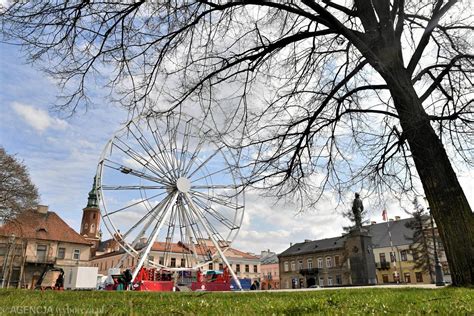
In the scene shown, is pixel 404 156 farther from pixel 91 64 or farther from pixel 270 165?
pixel 91 64

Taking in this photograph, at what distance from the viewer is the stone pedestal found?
1762 centimetres

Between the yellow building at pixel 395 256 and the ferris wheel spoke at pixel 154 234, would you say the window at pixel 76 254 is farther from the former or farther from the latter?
the yellow building at pixel 395 256

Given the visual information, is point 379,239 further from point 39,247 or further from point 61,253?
point 39,247

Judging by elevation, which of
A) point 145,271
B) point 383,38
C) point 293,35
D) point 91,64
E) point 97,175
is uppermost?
point 97,175

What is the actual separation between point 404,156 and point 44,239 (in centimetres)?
4417

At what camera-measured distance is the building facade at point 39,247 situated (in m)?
37.9

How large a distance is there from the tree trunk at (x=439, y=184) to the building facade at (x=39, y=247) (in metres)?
38.7

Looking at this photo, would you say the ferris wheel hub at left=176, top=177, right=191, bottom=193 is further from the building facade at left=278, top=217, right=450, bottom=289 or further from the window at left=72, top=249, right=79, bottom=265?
the window at left=72, top=249, right=79, bottom=265

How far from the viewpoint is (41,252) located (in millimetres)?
41438

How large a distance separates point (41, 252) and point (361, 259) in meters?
37.1

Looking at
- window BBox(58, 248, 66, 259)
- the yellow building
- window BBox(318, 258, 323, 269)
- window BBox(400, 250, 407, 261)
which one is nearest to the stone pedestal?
the yellow building

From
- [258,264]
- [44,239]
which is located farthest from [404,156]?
[258,264]

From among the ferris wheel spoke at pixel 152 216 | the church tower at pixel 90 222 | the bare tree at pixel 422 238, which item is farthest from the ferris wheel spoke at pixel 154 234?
the church tower at pixel 90 222

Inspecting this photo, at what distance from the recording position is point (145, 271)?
818 inches
